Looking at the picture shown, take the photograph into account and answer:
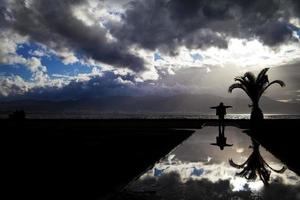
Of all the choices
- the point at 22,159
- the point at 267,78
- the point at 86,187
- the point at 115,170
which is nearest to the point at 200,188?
the point at 86,187

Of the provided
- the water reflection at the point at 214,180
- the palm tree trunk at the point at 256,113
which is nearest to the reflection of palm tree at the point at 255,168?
the water reflection at the point at 214,180

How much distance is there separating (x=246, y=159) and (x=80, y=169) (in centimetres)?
661

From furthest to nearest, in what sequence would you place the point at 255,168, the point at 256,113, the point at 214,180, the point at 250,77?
the point at 250,77, the point at 256,113, the point at 255,168, the point at 214,180

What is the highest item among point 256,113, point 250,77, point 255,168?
point 250,77

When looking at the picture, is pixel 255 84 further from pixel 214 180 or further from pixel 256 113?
pixel 214 180

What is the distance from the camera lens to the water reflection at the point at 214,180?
22.9 ft

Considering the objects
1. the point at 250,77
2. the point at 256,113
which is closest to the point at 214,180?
the point at 256,113

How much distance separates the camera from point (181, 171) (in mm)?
10172

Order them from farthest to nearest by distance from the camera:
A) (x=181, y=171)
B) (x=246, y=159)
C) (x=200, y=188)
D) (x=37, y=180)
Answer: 1. (x=246, y=159)
2. (x=181, y=171)
3. (x=37, y=180)
4. (x=200, y=188)

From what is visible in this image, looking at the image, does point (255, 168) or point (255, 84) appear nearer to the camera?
point (255, 168)

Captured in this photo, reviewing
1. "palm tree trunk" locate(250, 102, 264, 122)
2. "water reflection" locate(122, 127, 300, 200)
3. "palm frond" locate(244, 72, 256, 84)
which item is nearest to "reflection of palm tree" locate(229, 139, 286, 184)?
"water reflection" locate(122, 127, 300, 200)

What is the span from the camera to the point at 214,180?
859 cm

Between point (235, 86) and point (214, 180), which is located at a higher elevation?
point (235, 86)

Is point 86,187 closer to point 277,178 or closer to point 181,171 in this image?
point 181,171
